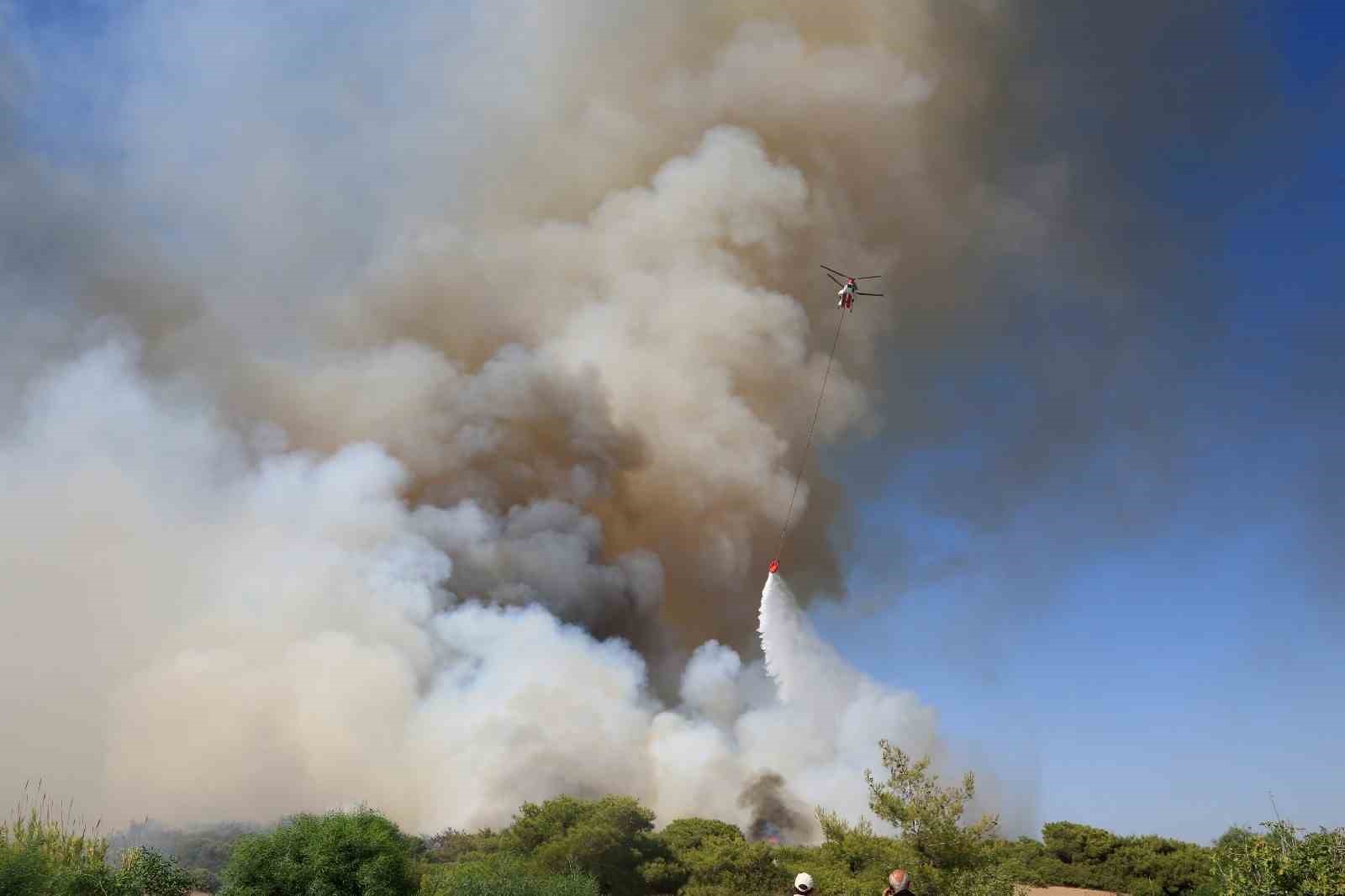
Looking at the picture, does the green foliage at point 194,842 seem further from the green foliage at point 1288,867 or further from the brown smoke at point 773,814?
the green foliage at point 1288,867

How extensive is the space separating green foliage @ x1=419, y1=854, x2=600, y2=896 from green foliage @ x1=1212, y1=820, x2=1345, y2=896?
12922mm

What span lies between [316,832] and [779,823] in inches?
1044

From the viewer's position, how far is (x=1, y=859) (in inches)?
891

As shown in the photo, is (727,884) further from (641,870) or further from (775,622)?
(775,622)

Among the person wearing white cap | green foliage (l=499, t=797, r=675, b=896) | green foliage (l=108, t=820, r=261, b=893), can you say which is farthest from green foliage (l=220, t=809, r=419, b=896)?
the person wearing white cap

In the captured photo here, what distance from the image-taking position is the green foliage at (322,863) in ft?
74.1

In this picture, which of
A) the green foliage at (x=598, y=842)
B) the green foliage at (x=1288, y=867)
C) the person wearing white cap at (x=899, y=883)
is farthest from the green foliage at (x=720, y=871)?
the person wearing white cap at (x=899, y=883)

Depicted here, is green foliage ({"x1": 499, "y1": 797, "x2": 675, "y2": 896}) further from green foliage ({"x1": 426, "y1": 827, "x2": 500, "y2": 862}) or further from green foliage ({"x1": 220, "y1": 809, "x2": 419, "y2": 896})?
green foliage ({"x1": 220, "y1": 809, "x2": 419, "y2": 896})

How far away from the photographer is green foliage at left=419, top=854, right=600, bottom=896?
20844 millimetres

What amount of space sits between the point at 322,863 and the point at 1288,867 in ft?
62.4

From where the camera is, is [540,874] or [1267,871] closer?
[1267,871]

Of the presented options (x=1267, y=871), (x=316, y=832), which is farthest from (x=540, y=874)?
(x=1267, y=871)

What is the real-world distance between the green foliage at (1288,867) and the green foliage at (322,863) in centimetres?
1710

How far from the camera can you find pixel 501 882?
70.9 ft
